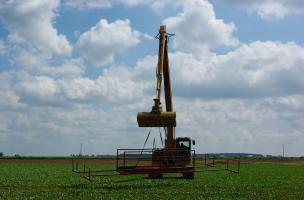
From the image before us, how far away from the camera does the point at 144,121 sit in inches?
1462

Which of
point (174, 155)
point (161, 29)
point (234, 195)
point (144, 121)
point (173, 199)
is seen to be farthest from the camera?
point (161, 29)

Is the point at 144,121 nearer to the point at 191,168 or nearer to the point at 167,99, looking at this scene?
the point at 191,168

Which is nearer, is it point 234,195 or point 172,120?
point 234,195

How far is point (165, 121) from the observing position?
37.6 m

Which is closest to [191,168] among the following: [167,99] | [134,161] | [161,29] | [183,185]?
[183,185]

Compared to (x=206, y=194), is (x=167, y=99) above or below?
above

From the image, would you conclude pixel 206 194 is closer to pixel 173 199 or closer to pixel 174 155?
pixel 173 199

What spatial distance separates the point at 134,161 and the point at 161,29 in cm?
1120

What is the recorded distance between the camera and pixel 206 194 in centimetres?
3138

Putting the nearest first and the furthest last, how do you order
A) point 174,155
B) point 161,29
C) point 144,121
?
point 144,121 → point 174,155 → point 161,29

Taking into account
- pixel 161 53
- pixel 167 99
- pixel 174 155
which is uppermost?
pixel 161 53

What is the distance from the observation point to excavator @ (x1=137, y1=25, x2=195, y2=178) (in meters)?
37.2

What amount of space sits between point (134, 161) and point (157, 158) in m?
1.63

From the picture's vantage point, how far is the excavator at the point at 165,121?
37.2m
